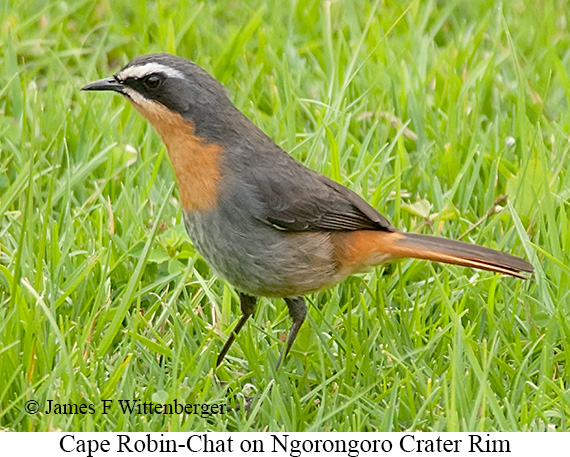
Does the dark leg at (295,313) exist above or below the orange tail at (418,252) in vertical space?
below

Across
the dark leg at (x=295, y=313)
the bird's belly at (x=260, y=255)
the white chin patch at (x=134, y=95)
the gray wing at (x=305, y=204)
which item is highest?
the white chin patch at (x=134, y=95)

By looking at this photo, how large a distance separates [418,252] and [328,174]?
1371 millimetres

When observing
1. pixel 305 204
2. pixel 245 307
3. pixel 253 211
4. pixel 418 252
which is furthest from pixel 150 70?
pixel 418 252

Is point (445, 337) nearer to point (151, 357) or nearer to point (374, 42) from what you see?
point (151, 357)

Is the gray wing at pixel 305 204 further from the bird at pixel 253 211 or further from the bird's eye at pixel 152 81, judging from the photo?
the bird's eye at pixel 152 81

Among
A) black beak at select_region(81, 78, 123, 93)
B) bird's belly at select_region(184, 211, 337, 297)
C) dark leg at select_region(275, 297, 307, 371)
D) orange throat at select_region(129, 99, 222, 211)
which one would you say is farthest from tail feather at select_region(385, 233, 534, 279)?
black beak at select_region(81, 78, 123, 93)

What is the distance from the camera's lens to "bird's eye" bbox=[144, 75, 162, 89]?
491 centimetres

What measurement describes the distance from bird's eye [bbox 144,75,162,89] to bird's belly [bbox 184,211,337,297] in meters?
0.62

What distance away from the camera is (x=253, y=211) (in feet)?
16.1

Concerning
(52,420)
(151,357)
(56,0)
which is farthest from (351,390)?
(56,0)

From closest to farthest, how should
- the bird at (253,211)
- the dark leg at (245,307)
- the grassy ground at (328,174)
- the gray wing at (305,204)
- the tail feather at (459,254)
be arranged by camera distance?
the grassy ground at (328,174) < the tail feather at (459,254) < the bird at (253,211) < the gray wing at (305,204) < the dark leg at (245,307)

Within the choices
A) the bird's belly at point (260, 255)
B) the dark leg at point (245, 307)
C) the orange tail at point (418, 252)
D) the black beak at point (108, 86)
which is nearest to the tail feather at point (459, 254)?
the orange tail at point (418, 252)

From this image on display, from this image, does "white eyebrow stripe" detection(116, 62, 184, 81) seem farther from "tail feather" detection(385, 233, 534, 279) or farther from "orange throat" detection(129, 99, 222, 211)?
"tail feather" detection(385, 233, 534, 279)

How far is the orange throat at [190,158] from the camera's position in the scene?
16.0ft
